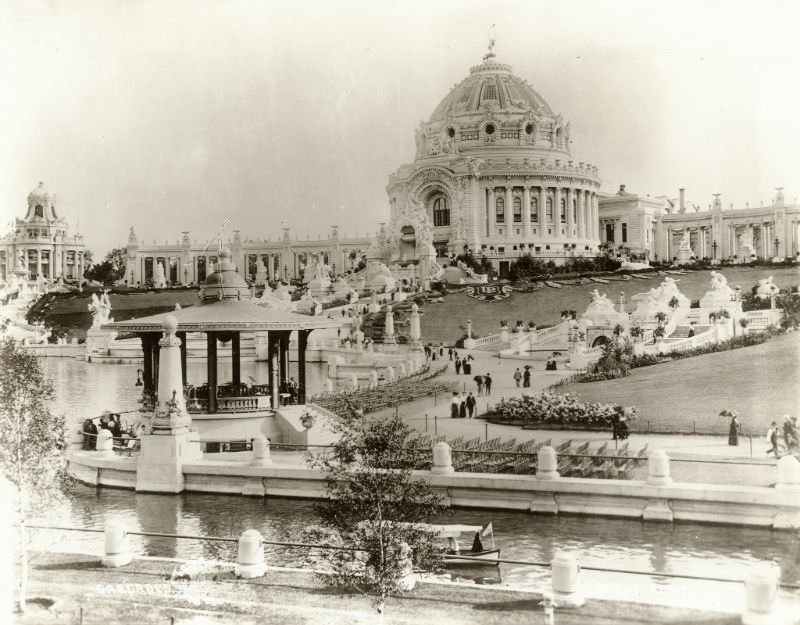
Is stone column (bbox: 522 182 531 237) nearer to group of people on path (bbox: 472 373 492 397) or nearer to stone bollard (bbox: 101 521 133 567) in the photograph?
group of people on path (bbox: 472 373 492 397)

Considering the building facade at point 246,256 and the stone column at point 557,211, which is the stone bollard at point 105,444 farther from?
the stone column at point 557,211

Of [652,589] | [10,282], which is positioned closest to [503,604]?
[652,589]

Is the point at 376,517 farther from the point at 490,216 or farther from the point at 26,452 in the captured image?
the point at 490,216

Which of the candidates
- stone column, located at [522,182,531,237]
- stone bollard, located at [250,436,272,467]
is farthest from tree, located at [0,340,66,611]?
stone column, located at [522,182,531,237]

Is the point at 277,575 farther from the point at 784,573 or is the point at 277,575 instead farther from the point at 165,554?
the point at 784,573

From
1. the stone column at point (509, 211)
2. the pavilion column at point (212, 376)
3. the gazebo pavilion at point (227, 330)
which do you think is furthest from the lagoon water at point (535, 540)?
the stone column at point (509, 211)

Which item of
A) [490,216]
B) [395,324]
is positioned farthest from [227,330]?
[490,216]
